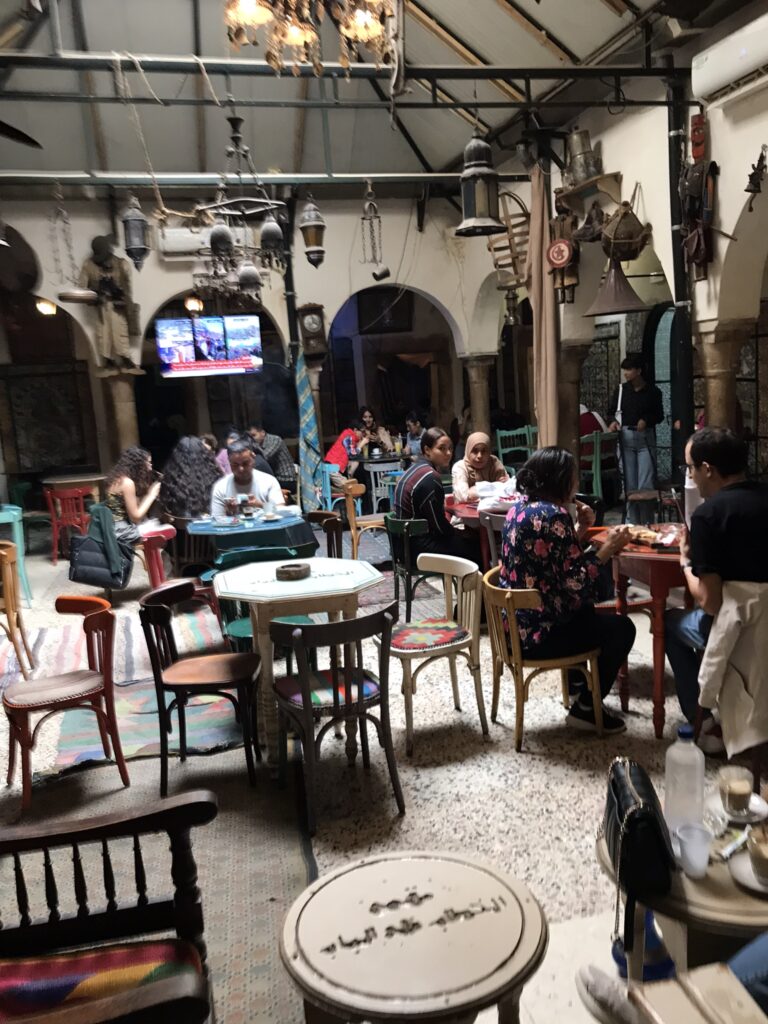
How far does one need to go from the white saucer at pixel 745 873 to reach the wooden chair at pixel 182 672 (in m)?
2.10

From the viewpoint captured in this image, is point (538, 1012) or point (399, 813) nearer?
point (538, 1012)

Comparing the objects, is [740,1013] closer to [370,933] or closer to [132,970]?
[370,933]

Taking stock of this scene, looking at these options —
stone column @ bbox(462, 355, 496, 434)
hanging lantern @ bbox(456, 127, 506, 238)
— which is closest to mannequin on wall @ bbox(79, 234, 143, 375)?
stone column @ bbox(462, 355, 496, 434)

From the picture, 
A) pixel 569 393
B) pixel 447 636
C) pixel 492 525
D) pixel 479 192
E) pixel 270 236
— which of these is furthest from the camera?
pixel 569 393

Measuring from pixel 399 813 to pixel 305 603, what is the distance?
92 cm

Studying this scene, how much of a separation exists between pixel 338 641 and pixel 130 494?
384cm

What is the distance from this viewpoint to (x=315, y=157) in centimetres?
898

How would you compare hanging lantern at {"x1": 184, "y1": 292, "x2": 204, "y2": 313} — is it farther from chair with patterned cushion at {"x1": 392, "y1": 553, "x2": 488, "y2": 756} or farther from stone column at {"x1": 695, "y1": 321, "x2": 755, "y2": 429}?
chair with patterned cushion at {"x1": 392, "y1": 553, "x2": 488, "y2": 756}

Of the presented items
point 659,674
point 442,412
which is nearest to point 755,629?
point 659,674

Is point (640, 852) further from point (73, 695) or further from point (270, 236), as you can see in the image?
point (270, 236)

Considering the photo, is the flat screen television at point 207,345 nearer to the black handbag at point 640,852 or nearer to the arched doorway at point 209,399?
the arched doorway at point 209,399

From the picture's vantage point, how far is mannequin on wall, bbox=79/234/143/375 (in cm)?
823

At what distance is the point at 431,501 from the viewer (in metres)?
5.16

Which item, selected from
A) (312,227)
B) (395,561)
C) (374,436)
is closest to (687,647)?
(395,561)
